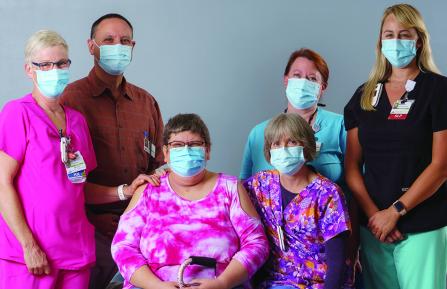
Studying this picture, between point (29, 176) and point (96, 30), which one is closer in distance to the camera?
point (29, 176)

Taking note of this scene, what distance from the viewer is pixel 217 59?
371 cm

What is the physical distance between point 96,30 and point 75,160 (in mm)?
774

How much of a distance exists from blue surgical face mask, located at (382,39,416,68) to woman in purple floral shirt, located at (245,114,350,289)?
46cm

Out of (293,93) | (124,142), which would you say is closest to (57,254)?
(124,142)

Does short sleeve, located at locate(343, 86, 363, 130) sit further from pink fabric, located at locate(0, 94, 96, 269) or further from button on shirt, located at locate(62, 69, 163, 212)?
pink fabric, located at locate(0, 94, 96, 269)

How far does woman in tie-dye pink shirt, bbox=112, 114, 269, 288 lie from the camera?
2.41 metres

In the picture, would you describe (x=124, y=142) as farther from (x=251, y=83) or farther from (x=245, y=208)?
(x=251, y=83)

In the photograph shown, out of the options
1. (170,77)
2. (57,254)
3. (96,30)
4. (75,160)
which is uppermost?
(96,30)

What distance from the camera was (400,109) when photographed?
254 centimetres

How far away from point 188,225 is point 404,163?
919mm

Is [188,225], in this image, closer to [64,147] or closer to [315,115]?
[64,147]

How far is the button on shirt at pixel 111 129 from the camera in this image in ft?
9.66

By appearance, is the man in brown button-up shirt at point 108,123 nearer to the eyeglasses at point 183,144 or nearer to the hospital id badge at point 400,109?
the eyeglasses at point 183,144

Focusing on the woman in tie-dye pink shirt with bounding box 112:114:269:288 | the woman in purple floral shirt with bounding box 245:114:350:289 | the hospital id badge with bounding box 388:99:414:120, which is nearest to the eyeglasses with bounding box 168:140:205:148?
the woman in tie-dye pink shirt with bounding box 112:114:269:288
